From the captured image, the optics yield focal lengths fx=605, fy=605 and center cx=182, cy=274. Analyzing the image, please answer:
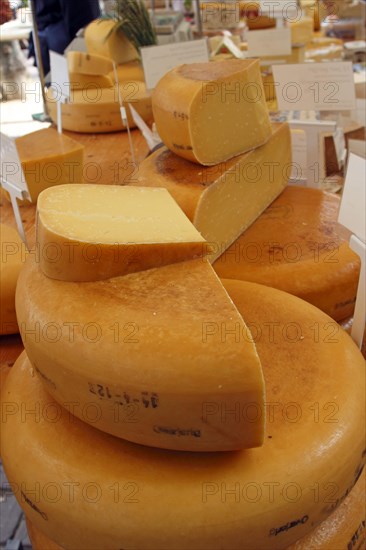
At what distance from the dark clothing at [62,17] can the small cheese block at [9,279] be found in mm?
1901

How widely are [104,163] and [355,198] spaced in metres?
1.08

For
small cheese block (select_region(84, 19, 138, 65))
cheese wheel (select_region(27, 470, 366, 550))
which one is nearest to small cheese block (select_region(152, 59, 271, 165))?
cheese wheel (select_region(27, 470, 366, 550))

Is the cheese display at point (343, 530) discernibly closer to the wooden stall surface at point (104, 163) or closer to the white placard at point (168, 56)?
the wooden stall surface at point (104, 163)

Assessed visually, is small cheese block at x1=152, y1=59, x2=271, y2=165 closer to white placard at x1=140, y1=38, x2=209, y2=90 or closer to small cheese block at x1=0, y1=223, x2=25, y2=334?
small cheese block at x1=0, y1=223, x2=25, y2=334

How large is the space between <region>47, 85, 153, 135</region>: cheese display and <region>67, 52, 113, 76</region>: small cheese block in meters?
0.07

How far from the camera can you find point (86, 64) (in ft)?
6.82

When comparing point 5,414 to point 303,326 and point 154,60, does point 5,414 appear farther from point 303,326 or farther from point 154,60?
point 154,60

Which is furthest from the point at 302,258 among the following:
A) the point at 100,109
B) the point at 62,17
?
the point at 62,17

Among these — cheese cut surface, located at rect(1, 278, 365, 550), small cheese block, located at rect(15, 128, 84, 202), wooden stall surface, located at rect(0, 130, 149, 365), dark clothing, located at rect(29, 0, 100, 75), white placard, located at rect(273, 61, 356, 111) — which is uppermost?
dark clothing, located at rect(29, 0, 100, 75)

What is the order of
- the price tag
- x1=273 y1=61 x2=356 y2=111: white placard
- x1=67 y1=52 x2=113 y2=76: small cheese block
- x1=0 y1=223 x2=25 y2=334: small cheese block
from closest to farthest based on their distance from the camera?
x1=0 y1=223 x2=25 y2=334: small cheese block < the price tag < x1=273 y1=61 x2=356 y2=111: white placard < x1=67 y1=52 x2=113 y2=76: small cheese block

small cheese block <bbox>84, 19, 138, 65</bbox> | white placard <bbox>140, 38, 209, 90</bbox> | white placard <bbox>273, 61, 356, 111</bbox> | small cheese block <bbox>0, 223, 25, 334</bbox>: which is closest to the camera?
small cheese block <bbox>0, 223, 25, 334</bbox>

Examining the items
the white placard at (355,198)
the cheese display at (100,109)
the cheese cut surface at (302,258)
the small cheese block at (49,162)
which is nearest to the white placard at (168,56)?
the cheese display at (100,109)

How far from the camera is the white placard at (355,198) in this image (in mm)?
896

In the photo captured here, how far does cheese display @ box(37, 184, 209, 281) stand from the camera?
2.44ft
